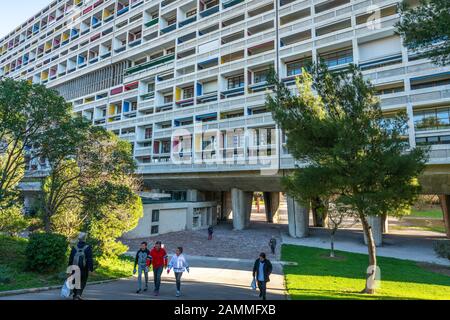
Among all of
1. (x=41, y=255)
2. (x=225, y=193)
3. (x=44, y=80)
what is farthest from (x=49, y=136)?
(x=44, y=80)

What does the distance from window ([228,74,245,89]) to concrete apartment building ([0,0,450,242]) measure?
11 cm

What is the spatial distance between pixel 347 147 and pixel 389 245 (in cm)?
2026

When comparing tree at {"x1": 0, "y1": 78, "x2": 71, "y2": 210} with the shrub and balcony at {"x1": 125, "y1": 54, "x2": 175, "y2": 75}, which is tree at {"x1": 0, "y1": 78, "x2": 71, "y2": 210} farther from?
balcony at {"x1": 125, "y1": 54, "x2": 175, "y2": 75}

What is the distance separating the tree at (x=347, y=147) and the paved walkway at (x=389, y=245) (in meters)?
12.7

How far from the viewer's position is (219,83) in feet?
101

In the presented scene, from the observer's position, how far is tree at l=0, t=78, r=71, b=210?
422 inches

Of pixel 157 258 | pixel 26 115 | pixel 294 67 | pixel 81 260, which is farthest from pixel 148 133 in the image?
pixel 81 260

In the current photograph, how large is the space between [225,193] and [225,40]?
69.3 feet

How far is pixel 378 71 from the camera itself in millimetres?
23031

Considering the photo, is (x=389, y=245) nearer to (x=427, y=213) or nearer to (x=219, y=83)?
(x=219, y=83)

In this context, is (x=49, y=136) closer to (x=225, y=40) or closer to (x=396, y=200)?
(x=396, y=200)

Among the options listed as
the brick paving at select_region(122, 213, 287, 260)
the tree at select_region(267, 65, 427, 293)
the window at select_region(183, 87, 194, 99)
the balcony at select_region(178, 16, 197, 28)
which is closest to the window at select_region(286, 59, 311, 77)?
the window at select_region(183, 87, 194, 99)
